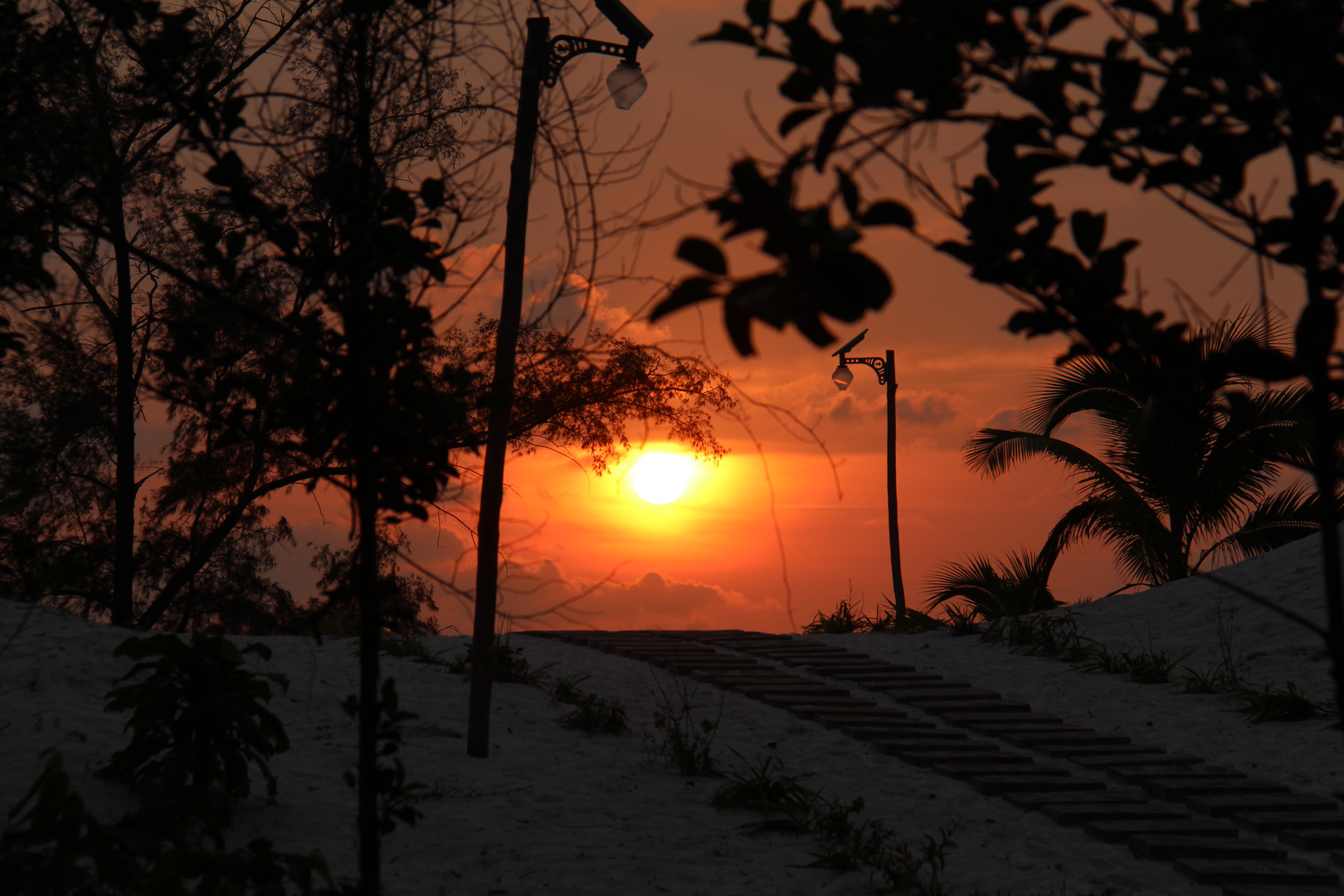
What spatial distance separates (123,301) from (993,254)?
12276 millimetres

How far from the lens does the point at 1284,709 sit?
7207mm

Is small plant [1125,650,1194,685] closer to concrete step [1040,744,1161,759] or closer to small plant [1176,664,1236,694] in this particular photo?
small plant [1176,664,1236,694]

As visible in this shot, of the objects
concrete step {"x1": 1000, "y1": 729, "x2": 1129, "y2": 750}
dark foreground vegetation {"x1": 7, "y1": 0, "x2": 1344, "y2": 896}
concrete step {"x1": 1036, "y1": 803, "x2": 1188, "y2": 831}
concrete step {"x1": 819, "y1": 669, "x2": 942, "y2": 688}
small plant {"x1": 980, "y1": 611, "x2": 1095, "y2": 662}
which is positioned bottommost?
concrete step {"x1": 1036, "y1": 803, "x2": 1188, "y2": 831}

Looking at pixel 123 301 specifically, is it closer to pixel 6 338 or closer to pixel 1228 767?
pixel 6 338

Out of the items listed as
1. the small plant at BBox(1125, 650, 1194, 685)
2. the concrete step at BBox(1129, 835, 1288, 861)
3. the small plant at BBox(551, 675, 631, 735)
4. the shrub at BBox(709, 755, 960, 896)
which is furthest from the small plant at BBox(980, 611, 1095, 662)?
the small plant at BBox(551, 675, 631, 735)

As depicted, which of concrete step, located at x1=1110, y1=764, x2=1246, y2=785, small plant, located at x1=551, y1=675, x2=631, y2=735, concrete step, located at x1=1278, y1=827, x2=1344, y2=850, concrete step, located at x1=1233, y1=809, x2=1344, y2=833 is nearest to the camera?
concrete step, located at x1=1278, y1=827, x2=1344, y2=850

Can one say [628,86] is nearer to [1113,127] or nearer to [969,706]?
[1113,127]

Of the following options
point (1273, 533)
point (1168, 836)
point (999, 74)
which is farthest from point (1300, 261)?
point (1273, 533)

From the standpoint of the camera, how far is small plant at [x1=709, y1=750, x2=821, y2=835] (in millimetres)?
5203

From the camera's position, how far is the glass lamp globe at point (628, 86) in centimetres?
556

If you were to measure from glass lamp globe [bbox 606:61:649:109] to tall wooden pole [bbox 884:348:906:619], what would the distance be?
904 centimetres

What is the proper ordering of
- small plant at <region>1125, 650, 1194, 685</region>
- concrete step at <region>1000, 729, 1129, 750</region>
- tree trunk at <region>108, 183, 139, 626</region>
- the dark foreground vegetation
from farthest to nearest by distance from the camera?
tree trunk at <region>108, 183, 139, 626</region>, small plant at <region>1125, 650, 1194, 685</region>, concrete step at <region>1000, 729, 1129, 750</region>, the dark foreground vegetation

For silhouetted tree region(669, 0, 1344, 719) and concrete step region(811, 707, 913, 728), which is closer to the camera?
silhouetted tree region(669, 0, 1344, 719)

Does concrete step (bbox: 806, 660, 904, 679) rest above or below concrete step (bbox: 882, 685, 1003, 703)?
above
